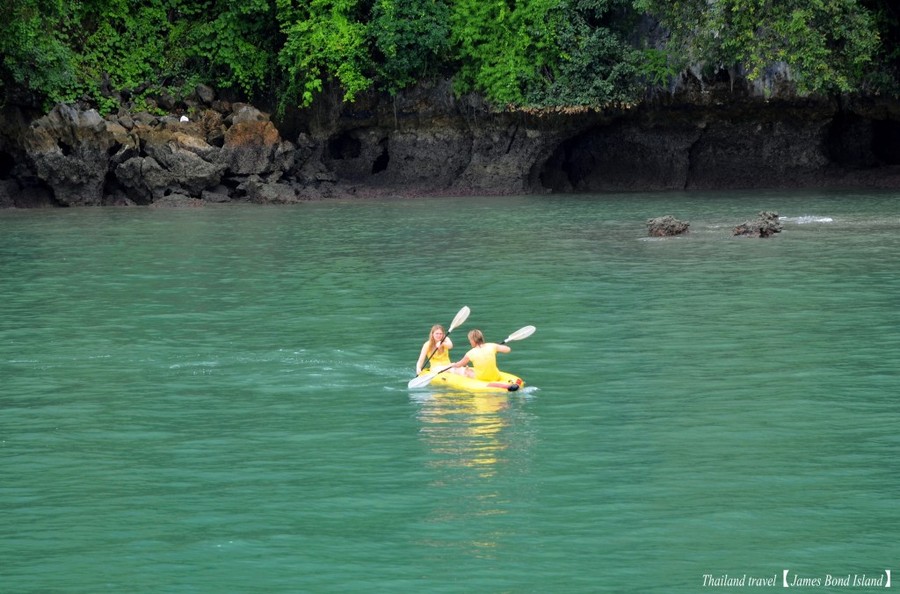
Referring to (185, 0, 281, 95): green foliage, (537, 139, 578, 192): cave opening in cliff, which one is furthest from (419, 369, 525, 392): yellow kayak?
(537, 139, 578, 192): cave opening in cliff

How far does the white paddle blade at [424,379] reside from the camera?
13.0 meters

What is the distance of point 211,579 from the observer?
312 inches

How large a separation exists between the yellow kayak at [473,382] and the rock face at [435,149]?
25469 millimetres

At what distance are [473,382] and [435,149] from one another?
28.7m

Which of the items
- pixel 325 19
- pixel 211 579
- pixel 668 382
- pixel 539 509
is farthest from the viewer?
pixel 325 19

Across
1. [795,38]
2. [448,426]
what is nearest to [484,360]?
[448,426]

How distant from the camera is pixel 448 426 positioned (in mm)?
11602

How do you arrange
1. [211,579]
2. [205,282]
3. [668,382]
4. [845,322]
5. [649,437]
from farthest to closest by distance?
[205,282], [845,322], [668,382], [649,437], [211,579]

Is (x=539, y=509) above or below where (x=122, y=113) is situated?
below

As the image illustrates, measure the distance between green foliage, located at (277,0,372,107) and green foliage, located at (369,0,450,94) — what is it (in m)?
0.57

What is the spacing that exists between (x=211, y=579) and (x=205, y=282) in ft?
43.7

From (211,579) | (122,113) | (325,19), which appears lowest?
(211,579)

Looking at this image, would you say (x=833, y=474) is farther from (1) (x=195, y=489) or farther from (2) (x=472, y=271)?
(2) (x=472, y=271)

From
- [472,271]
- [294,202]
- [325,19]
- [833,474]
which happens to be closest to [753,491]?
[833,474]
